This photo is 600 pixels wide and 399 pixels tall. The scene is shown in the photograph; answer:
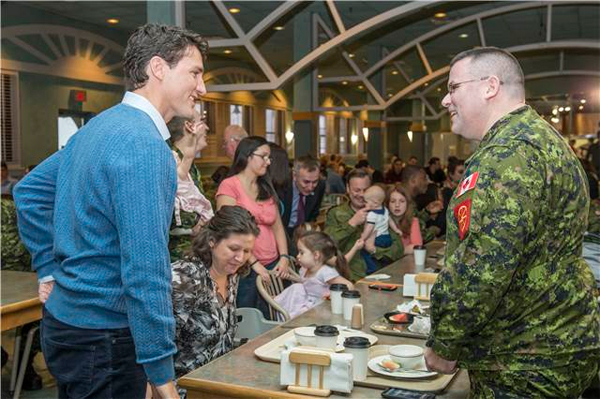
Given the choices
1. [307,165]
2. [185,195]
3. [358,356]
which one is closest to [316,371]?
[358,356]

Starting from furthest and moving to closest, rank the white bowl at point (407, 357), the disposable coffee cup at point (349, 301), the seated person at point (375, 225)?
the seated person at point (375, 225) → the disposable coffee cup at point (349, 301) → the white bowl at point (407, 357)

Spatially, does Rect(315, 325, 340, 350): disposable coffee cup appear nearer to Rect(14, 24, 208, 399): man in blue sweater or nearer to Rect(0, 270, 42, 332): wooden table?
Rect(14, 24, 208, 399): man in blue sweater

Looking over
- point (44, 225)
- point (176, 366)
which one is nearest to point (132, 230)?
point (44, 225)

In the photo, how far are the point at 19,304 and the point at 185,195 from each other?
39.3 inches

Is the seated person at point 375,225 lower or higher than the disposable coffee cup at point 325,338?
higher

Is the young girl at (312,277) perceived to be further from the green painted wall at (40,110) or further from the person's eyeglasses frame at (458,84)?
the green painted wall at (40,110)

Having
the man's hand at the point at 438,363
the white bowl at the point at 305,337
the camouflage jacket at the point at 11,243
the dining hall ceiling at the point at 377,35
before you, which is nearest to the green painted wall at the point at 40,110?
the dining hall ceiling at the point at 377,35

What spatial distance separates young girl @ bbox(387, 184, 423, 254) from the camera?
5395 millimetres

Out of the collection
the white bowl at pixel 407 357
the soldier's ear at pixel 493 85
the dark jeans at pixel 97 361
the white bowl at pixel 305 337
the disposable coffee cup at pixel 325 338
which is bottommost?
the white bowl at pixel 407 357

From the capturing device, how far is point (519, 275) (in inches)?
73.6

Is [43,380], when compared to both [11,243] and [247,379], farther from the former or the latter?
[247,379]

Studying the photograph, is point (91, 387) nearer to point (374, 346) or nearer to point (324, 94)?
point (374, 346)

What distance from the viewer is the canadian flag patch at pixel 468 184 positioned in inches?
74.2

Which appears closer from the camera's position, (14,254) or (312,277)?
(312,277)
